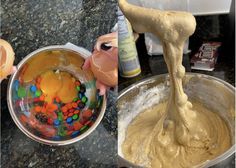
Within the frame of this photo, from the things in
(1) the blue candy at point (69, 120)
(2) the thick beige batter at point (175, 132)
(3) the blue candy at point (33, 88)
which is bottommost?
(2) the thick beige batter at point (175, 132)

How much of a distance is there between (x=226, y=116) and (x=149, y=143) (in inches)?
9.1

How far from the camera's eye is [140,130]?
1.09 meters

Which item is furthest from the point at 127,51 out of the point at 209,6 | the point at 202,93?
the point at 209,6

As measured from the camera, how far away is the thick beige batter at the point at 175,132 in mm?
857

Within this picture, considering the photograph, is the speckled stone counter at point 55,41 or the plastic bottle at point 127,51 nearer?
the speckled stone counter at point 55,41

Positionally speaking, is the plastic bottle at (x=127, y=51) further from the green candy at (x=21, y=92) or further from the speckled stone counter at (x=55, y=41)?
the green candy at (x=21, y=92)

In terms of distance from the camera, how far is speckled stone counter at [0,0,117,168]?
69 centimetres

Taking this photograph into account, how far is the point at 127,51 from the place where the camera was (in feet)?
3.57

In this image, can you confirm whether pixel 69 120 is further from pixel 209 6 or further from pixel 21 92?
pixel 209 6

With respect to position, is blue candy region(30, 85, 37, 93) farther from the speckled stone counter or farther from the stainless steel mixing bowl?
the stainless steel mixing bowl

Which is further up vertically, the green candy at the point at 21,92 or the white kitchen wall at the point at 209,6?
the green candy at the point at 21,92

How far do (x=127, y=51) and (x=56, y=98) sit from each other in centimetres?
41

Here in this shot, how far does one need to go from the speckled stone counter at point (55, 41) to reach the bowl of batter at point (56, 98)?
0.01m

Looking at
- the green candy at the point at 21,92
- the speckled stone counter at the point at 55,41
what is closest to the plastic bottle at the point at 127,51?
the speckled stone counter at the point at 55,41
